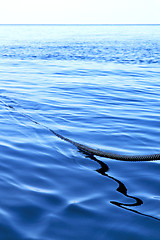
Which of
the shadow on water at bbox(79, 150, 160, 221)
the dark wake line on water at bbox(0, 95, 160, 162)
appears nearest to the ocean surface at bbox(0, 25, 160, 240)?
the shadow on water at bbox(79, 150, 160, 221)

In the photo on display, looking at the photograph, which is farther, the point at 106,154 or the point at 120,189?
the point at 106,154

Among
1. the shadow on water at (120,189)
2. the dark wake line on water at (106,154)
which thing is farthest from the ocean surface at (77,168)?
the dark wake line on water at (106,154)

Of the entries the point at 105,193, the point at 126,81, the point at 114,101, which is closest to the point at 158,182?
the point at 105,193

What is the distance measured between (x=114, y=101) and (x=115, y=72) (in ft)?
29.6

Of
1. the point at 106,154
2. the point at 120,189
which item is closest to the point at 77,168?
the point at 106,154

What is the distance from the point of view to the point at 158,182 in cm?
570

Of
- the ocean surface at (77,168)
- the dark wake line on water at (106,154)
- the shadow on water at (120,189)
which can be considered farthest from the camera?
the shadow on water at (120,189)

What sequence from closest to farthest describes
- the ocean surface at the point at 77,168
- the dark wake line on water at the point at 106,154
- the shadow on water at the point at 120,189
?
the ocean surface at the point at 77,168 → the dark wake line on water at the point at 106,154 → the shadow on water at the point at 120,189

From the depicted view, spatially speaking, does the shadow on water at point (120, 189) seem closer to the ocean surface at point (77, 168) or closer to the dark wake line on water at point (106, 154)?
the ocean surface at point (77, 168)

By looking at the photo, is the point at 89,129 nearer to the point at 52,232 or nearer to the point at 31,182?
the point at 31,182

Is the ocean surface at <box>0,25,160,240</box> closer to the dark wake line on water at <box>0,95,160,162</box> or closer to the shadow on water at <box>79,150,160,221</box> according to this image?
the shadow on water at <box>79,150,160,221</box>

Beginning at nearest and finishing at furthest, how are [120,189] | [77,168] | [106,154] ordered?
[120,189] → [106,154] → [77,168]

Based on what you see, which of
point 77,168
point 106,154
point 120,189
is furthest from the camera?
point 77,168

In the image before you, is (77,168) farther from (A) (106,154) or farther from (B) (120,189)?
(B) (120,189)
